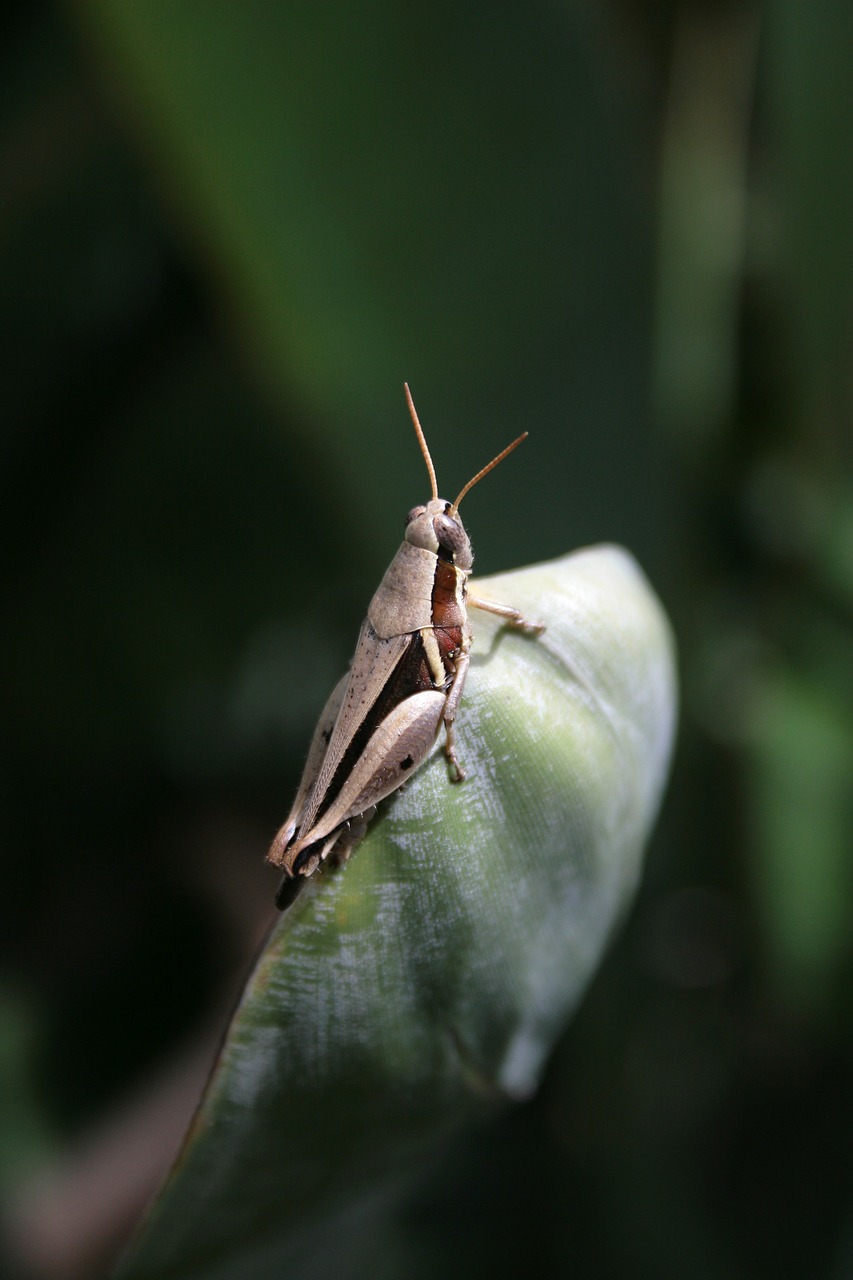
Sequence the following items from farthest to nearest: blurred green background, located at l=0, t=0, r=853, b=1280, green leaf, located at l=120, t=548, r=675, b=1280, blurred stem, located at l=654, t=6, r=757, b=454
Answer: blurred stem, located at l=654, t=6, r=757, b=454, blurred green background, located at l=0, t=0, r=853, b=1280, green leaf, located at l=120, t=548, r=675, b=1280

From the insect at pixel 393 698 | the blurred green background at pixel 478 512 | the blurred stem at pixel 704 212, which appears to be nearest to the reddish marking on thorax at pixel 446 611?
the insect at pixel 393 698

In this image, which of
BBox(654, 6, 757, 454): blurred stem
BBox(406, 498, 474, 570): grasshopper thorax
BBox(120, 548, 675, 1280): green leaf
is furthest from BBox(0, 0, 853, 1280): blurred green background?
BBox(120, 548, 675, 1280): green leaf

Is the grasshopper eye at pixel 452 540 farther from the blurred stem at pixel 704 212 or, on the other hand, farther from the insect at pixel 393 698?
the blurred stem at pixel 704 212

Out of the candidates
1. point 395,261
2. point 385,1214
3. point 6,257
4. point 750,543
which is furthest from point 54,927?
point 750,543

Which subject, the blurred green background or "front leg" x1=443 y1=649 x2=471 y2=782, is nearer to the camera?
"front leg" x1=443 y1=649 x2=471 y2=782

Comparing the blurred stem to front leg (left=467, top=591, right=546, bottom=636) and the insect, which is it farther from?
front leg (left=467, top=591, right=546, bottom=636)

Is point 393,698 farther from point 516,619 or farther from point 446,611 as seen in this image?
point 516,619
